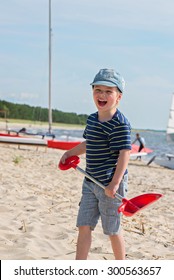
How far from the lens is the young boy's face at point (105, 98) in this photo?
151 inches

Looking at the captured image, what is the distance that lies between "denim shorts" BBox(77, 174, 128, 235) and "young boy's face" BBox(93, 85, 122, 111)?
53 centimetres

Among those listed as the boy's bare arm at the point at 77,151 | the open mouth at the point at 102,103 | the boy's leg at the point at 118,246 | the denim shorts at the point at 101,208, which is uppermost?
the open mouth at the point at 102,103

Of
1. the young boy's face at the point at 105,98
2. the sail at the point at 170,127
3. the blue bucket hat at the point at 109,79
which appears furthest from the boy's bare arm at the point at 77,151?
the sail at the point at 170,127

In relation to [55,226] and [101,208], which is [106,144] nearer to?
[101,208]

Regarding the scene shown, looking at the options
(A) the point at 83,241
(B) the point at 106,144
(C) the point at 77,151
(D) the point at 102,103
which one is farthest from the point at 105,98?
(A) the point at 83,241

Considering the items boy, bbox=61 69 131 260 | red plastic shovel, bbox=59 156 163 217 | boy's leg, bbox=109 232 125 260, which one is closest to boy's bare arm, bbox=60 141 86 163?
boy, bbox=61 69 131 260

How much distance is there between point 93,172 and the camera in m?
3.93

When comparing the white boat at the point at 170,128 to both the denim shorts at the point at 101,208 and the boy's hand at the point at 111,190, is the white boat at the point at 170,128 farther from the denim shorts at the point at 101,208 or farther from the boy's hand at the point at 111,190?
the boy's hand at the point at 111,190

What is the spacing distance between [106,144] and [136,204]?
48cm

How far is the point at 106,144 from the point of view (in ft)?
12.6

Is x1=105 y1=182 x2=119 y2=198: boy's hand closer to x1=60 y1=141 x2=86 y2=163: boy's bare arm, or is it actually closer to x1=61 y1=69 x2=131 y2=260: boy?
x1=61 y1=69 x2=131 y2=260: boy

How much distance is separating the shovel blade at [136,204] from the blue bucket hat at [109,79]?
80 cm
